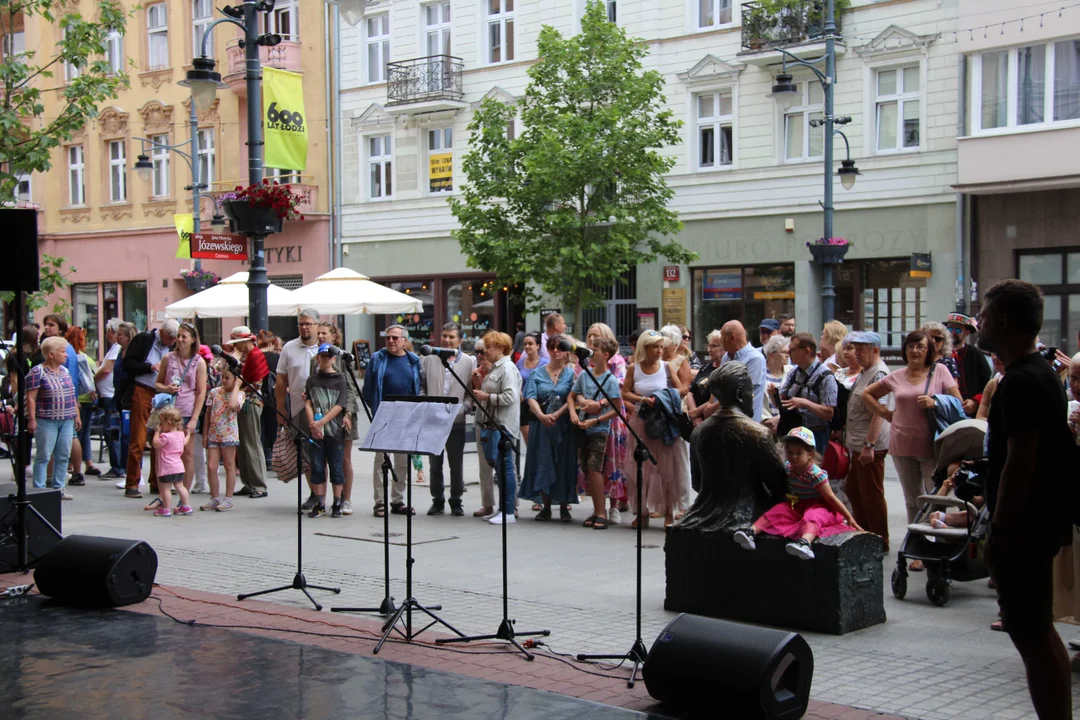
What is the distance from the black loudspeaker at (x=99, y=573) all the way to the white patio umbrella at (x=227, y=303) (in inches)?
482

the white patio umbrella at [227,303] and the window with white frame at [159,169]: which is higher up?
the window with white frame at [159,169]

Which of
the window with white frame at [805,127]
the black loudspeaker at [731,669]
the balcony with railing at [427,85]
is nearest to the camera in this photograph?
the black loudspeaker at [731,669]

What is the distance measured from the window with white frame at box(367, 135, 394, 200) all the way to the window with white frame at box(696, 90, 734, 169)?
9.83 meters

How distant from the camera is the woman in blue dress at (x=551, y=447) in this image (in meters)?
11.4

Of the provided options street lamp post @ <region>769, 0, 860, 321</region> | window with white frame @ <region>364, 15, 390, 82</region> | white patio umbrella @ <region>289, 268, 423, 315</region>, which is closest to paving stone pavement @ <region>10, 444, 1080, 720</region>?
white patio umbrella @ <region>289, 268, 423, 315</region>

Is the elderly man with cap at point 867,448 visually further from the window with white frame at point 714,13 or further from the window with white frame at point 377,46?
the window with white frame at point 377,46

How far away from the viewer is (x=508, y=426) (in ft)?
38.4

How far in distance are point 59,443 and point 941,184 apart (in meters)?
18.8

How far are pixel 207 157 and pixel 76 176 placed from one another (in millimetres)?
6336

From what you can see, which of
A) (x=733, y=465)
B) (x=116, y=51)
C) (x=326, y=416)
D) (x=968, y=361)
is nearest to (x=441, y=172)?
(x=116, y=51)

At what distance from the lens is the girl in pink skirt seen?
7.32 metres

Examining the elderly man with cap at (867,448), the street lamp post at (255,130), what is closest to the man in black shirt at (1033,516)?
the elderly man with cap at (867,448)

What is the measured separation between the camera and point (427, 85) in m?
33.6

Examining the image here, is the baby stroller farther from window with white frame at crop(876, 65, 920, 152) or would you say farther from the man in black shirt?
window with white frame at crop(876, 65, 920, 152)
